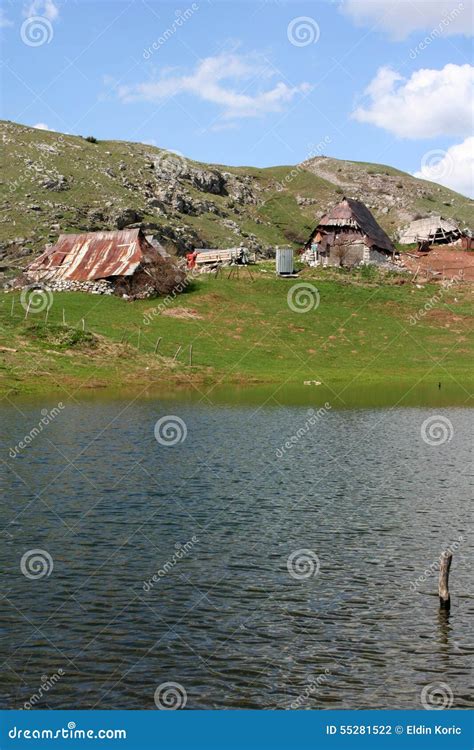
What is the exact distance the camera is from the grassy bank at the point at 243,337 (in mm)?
76625

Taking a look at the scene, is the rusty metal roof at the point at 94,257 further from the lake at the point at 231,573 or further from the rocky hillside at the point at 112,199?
the lake at the point at 231,573

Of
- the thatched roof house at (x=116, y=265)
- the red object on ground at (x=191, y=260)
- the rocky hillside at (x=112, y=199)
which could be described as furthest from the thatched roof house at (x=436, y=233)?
the thatched roof house at (x=116, y=265)

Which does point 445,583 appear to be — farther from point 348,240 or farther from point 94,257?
point 348,240

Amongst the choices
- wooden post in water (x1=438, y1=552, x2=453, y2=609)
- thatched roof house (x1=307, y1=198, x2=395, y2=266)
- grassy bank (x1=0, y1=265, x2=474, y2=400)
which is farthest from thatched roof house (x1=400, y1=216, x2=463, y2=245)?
wooden post in water (x1=438, y1=552, x2=453, y2=609)

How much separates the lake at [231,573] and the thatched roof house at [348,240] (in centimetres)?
8120

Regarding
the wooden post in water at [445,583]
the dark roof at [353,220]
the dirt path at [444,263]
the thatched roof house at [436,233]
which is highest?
the thatched roof house at [436,233]

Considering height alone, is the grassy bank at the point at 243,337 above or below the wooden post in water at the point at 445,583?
above

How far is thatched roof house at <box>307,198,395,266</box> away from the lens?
127m

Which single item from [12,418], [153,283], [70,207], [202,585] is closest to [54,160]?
[70,207]

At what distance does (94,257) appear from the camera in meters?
102

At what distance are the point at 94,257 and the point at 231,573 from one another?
267ft

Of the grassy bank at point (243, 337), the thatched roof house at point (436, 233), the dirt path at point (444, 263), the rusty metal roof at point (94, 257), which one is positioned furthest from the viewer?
the thatched roof house at point (436, 233)

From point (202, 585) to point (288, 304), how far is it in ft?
260

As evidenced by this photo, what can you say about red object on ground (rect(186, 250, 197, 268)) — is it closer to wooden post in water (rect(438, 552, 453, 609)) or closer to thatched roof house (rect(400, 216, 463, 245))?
thatched roof house (rect(400, 216, 463, 245))
